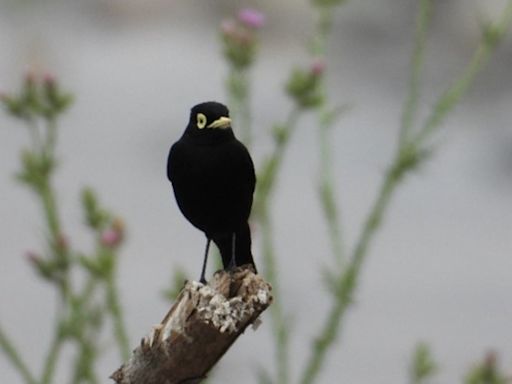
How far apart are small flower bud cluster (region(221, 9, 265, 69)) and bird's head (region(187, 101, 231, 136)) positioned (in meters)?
2.03

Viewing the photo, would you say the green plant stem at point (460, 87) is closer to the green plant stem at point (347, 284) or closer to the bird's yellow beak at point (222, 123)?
the green plant stem at point (347, 284)

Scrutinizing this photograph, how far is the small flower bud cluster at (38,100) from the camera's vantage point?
17.6 ft

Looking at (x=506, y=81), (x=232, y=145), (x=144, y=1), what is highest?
(x=232, y=145)

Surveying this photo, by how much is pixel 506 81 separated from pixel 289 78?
8.63 m

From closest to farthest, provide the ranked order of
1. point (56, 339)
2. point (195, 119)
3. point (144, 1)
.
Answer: point (195, 119), point (56, 339), point (144, 1)


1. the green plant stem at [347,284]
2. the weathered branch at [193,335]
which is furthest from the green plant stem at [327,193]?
the weathered branch at [193,335]

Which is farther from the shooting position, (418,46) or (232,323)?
(418,46)

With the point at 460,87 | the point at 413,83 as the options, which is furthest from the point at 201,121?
the point at 460,87

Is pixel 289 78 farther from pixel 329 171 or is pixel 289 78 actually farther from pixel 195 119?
pixel 195 119

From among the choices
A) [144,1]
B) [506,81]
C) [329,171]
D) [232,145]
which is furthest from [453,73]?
[232,145]

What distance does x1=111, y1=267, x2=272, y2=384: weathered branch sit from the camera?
3.23 m

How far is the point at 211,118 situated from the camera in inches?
138

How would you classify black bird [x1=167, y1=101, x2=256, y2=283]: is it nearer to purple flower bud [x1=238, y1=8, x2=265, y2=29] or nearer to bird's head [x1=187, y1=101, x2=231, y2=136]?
bird's head [x1=187, y1=101, x2=231, y2=136]

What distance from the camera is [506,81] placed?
45.6 ft
